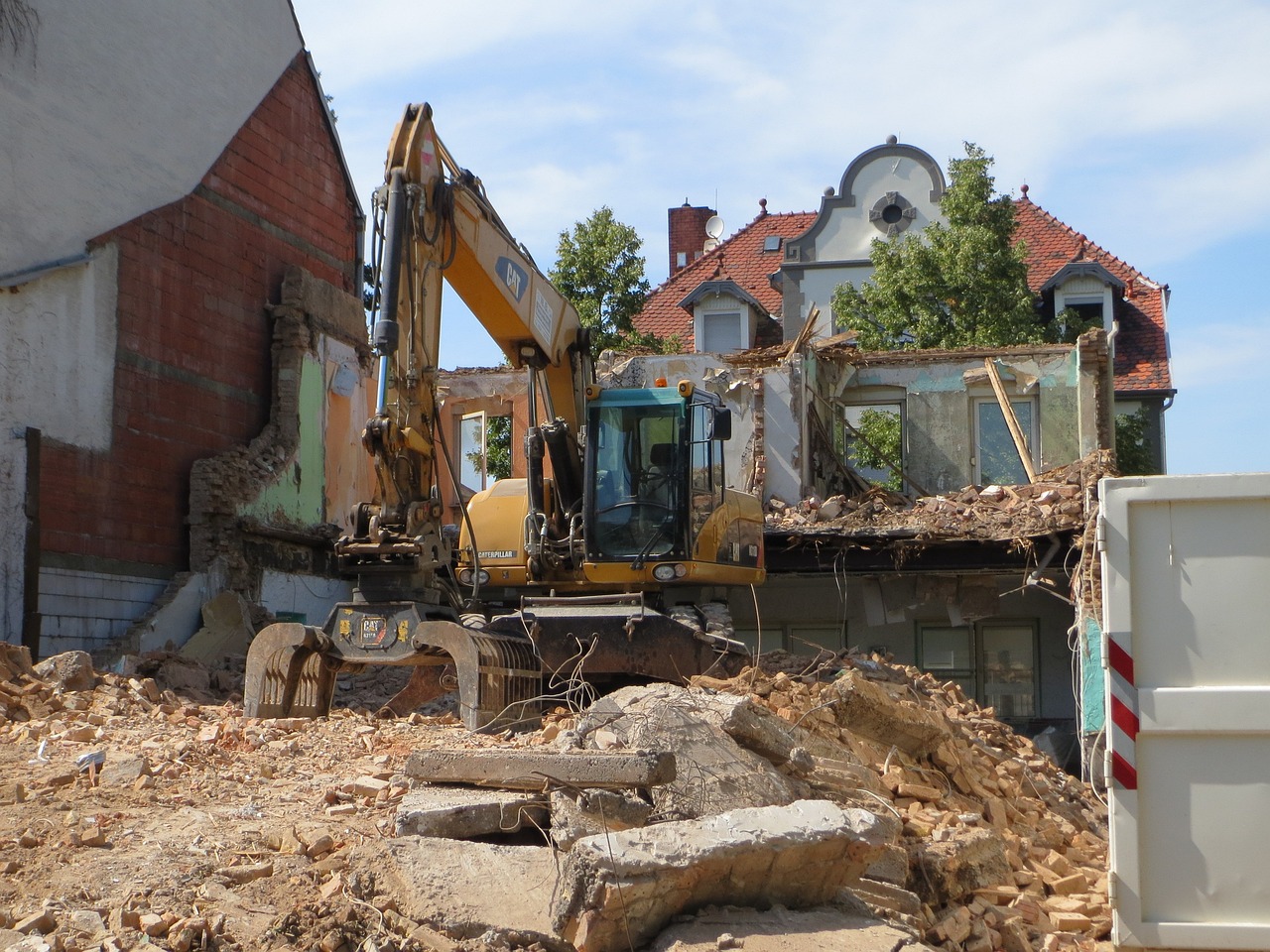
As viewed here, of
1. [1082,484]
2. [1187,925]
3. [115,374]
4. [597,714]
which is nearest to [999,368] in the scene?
[1082,484]

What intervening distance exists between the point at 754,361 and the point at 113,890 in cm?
1743

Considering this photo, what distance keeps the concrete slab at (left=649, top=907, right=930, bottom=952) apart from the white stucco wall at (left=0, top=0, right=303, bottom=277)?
1138cm

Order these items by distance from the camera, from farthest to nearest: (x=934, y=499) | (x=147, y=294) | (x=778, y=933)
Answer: (x=934, y=499) → (x=147, y=294) → (x=778, y=933)

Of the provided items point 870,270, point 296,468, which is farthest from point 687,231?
point 296,468

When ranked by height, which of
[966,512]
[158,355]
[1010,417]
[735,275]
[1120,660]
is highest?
[735,275]

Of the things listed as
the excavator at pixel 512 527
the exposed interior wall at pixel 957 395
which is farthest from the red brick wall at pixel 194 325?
the exposed interior wall at pixel 957 395

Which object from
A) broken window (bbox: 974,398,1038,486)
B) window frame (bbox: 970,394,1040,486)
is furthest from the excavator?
broken window (bbox: 974,398,1038,486)

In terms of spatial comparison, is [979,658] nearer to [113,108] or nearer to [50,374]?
[50,374]

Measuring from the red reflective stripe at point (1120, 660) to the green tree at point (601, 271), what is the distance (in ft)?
66.3

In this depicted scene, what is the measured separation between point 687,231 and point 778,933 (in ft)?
121

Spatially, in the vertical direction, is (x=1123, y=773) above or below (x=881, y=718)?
above

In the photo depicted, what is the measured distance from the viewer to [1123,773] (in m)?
4.92

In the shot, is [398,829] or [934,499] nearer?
[398,829]

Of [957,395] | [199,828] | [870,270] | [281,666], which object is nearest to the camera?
[199,828]
